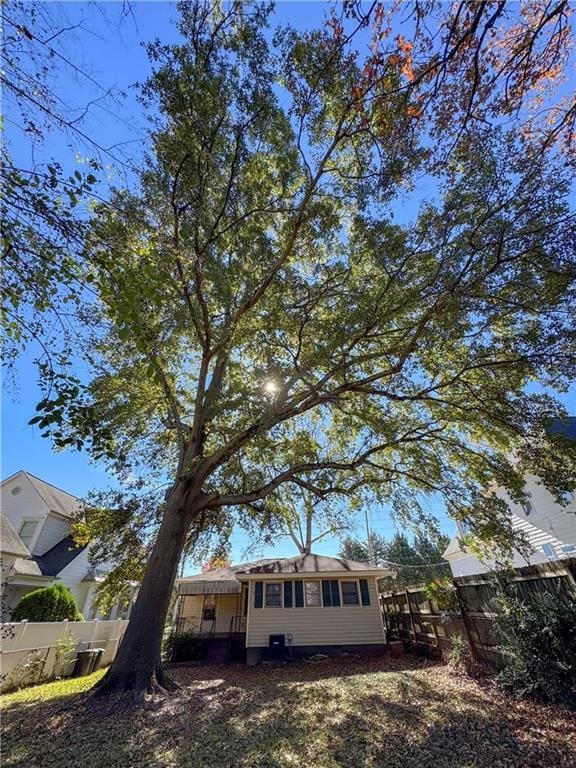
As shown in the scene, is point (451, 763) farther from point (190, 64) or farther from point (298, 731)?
point (190, 64)

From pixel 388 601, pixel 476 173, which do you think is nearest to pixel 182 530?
pixel 476 173

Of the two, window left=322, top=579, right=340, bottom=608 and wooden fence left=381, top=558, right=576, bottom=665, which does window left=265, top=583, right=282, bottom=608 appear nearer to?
window left=322, top=579, right=340, bottom=608

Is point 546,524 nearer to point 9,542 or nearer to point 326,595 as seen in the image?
point 326,595

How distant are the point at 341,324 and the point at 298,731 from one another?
655 centimetres

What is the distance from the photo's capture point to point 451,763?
136 inches

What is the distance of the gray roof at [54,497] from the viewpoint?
15625 millimetres

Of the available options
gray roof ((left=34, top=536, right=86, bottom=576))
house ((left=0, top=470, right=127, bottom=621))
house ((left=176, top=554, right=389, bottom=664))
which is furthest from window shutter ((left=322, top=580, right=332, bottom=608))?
gray roof ((left=34, top=536, right=86, bottom=576))

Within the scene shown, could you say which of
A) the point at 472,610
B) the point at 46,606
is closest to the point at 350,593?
the point at 472,610

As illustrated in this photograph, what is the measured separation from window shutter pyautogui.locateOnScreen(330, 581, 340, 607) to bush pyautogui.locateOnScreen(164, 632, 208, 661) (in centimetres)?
497

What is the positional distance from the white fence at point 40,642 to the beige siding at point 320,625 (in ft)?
16.3

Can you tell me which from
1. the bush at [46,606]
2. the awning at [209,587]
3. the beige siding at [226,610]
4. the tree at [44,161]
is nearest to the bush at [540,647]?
the tree at [44,161]

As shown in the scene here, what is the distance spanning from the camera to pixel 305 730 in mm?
4398

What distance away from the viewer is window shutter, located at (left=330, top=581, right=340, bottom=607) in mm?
12250

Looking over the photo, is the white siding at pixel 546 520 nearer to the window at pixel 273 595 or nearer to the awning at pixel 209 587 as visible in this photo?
the window at pixel 273 595
